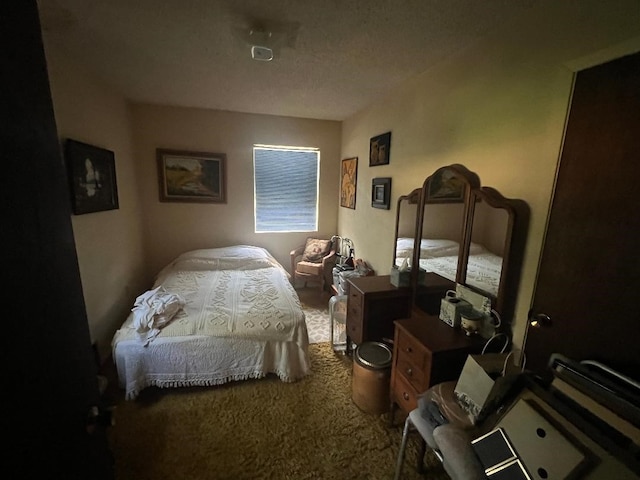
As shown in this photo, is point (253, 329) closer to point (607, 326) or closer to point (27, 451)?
point (27, 451)

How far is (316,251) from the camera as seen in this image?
12.8 feet

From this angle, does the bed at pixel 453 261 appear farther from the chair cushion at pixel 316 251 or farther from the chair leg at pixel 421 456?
the chair cushion at pixel 316 251

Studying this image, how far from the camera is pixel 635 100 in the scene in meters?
0.96

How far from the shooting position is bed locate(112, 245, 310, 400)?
1.94 metres

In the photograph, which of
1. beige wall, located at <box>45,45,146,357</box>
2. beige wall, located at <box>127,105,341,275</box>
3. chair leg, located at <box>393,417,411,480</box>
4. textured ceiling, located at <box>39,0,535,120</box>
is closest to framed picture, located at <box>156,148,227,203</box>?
beige wall, located at <box>127,105,341,275</box>

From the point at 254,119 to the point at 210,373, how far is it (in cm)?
306

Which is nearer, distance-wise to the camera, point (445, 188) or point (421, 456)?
point (421, 456)

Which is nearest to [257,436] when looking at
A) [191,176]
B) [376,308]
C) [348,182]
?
[376,308]

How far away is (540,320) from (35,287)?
1828 mm

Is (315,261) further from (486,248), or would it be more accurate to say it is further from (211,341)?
(486,248)

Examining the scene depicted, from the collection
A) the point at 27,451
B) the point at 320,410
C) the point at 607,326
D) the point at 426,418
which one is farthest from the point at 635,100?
the point at 320,410

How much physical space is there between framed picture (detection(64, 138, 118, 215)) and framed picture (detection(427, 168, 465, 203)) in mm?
2623

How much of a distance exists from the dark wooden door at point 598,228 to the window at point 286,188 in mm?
3141

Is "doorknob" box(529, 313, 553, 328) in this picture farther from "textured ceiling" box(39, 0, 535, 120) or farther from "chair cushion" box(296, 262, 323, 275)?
"chair cushion" box(296, 262, 323, 275)
